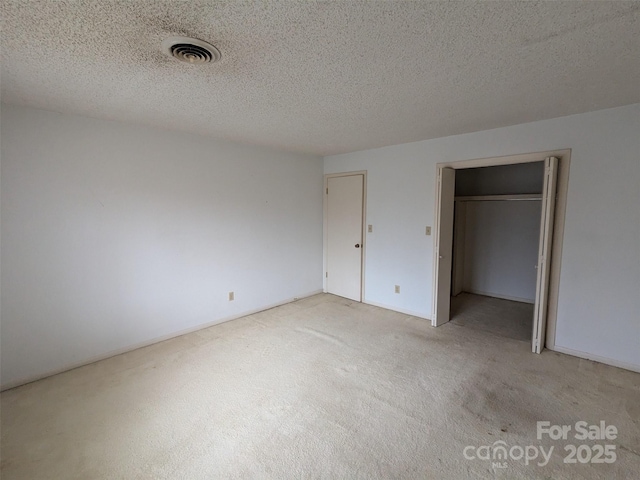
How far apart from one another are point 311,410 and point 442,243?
247cm

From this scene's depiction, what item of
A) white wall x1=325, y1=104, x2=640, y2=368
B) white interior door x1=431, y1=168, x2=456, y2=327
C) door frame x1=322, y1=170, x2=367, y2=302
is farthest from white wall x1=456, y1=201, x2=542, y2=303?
door frame x1=322, y1=170, x2=367, y2=302

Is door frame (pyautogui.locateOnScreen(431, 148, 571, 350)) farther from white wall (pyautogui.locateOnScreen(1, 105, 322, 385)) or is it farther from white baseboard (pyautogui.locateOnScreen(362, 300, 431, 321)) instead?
white wall (pyautogui.locateOnScreen(1, 105, 322, 385))

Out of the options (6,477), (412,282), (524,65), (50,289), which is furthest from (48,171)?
(412,282)

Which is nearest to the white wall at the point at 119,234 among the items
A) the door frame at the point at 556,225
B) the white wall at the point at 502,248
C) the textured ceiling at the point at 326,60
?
the textured ceiling at the point at 326,60

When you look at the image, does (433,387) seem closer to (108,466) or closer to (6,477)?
(108,466)

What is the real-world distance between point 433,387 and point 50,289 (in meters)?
3.40

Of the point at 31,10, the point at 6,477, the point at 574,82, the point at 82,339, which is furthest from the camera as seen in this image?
the point at 82,339

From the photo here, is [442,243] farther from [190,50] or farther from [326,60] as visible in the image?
[190,50]

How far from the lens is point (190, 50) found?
5.36 ft

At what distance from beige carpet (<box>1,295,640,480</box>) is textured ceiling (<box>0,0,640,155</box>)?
7.61 ft

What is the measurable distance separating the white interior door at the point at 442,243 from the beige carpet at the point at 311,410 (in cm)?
52

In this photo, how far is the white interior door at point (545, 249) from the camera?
113 inches

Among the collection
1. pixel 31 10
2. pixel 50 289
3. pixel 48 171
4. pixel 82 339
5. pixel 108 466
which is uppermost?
pixel 31 10

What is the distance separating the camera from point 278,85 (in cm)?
212
